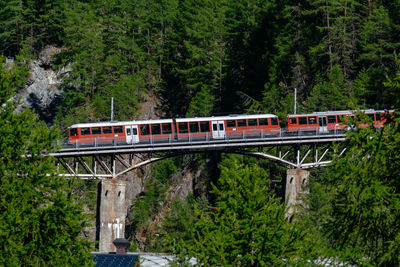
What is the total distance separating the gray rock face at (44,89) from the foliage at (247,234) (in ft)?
229

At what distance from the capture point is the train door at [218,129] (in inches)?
2228

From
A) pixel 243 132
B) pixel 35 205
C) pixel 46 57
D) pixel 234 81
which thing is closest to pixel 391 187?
pixel 35 205

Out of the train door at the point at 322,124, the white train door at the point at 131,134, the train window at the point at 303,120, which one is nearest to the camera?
the white train door at the point at 131,134

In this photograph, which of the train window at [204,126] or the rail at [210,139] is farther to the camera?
the train window at [204,126]

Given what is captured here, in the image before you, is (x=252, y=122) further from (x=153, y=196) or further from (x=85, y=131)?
(x=153, y=196)

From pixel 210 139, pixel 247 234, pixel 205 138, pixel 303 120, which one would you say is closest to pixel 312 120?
pixel 303 120

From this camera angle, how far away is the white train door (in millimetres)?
55875

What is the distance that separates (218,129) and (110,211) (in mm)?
11612

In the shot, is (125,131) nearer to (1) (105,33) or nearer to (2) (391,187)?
(2) (391,187)

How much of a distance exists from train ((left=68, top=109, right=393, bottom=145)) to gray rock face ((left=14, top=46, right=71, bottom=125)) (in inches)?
1390

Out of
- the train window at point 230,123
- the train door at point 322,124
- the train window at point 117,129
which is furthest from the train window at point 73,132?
the train door at point 322,124

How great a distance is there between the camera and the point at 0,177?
21016 mm

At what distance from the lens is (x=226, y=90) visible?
8831 centimetres

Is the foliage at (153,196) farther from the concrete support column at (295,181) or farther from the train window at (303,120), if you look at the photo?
the concrete support column at (295,181)
